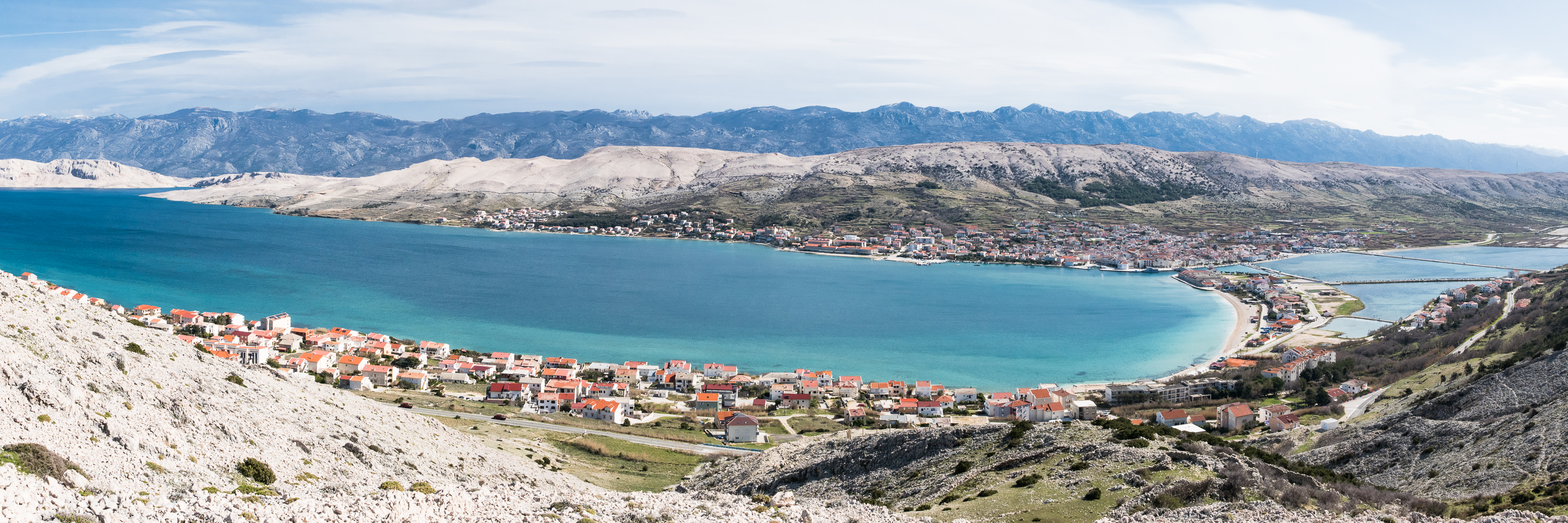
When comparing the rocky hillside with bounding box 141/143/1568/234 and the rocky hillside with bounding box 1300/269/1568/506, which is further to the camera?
the rocky hillside with bounding box 141/143/1568/234

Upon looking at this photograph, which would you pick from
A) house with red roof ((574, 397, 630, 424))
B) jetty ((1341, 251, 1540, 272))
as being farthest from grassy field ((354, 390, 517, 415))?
jetty ((1341, 251, 1540, 272))

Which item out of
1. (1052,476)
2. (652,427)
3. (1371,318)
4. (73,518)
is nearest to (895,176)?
(1371,318)

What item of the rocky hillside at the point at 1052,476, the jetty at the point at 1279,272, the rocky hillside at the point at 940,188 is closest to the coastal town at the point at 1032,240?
the jetty at the point at 1279,272

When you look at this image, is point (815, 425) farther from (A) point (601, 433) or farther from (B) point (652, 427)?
(A) point (601, 433)

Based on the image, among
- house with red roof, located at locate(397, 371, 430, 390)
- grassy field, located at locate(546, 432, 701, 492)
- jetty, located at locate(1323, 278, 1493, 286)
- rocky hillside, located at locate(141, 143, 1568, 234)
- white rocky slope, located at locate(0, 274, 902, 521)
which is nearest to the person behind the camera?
white rocky slope, located at locate(0, 274, 902, 521)

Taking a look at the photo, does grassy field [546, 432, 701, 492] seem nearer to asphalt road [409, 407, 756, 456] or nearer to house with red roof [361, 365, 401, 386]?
asphalt road [409, 407, 756, 456]

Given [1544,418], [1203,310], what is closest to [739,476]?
[1544,418]

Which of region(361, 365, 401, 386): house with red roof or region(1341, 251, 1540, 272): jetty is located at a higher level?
region(1341, 251, 1540, 272): jetty
